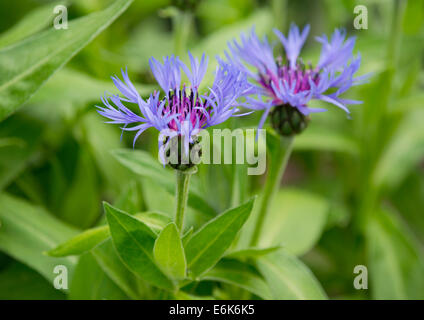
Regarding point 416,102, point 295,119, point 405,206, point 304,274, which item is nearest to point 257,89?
point 295,119

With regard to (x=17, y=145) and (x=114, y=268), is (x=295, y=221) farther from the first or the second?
(x=17, y=145)

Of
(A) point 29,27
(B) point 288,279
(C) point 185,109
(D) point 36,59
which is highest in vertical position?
(A) point 29,27

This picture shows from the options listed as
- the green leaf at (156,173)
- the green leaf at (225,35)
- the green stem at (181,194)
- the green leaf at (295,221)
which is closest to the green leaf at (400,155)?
the green leaf at (295,221)

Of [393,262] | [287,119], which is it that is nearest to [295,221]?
[393,262]

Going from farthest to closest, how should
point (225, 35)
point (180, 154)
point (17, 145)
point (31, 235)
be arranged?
point (225, 35) < point (17, 145) < point (31, 235) < point (180, 154)

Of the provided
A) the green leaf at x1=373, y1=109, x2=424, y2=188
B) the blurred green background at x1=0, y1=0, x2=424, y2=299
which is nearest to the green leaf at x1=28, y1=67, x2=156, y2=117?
the blurred green background at x1=0, y1=0, x2=424, y2=299

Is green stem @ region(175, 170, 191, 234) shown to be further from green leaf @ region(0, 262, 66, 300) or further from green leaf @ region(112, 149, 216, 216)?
green leaf @ region(0, 262, 66, 300)
